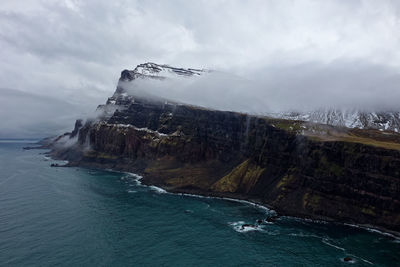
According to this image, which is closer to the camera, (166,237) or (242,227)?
(166,237)

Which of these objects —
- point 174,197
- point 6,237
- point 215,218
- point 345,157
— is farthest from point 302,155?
point 6,237

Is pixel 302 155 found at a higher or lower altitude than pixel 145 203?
higher

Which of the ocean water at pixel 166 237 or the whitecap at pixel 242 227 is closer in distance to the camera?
the ocean water at pixel 166 237

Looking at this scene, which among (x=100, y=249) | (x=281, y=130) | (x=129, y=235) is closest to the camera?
(x=100, y=249)

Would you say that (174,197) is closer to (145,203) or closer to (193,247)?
(145,203)

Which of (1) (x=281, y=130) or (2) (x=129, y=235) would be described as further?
(1) (x=281, y=130)

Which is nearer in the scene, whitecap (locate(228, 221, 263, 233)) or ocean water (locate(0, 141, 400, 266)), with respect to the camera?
ocean water (locate(0, 141, 400, 266))

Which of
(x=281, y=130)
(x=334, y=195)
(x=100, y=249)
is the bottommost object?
(x=100, y=249)

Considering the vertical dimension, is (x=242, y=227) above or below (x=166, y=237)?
above
